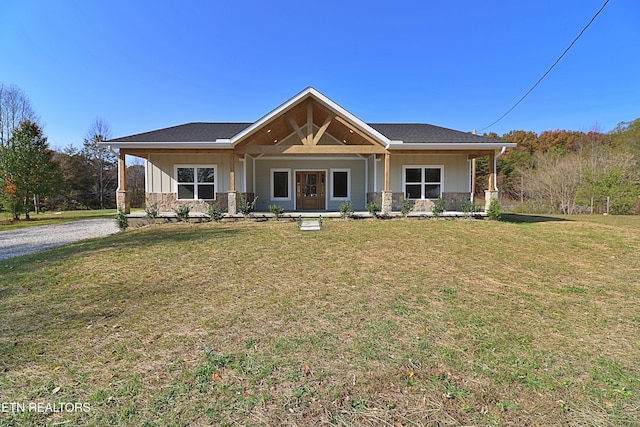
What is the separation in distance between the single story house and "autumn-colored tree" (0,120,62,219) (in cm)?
1041

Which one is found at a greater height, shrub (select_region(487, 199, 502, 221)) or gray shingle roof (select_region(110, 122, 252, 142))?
gray shingle roof (select_region(110, 122, 252, 142))

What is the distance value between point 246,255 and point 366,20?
46.6ft

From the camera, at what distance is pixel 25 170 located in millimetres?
17828

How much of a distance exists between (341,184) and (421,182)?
3.83 m

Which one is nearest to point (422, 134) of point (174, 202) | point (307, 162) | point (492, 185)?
point (492, 185)

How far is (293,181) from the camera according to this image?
1520cm

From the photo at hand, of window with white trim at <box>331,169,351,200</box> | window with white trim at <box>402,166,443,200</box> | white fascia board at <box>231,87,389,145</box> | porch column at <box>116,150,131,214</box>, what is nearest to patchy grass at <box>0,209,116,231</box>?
porch column at <box>116,150,131,214</box>

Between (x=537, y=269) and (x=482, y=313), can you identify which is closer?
(x=482, y=313)

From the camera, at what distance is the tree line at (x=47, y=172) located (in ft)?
57.8

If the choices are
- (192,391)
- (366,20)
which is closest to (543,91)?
(366,20)

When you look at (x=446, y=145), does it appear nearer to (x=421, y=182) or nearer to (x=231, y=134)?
(x=421, y=182)

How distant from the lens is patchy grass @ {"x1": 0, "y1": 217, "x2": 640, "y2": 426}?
7.36ft

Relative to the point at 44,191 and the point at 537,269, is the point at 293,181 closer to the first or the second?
the point at 537,269

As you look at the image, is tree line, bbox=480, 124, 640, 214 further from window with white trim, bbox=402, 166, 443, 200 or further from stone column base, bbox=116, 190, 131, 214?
stone column base, bbox=116, 190, 131, 214
